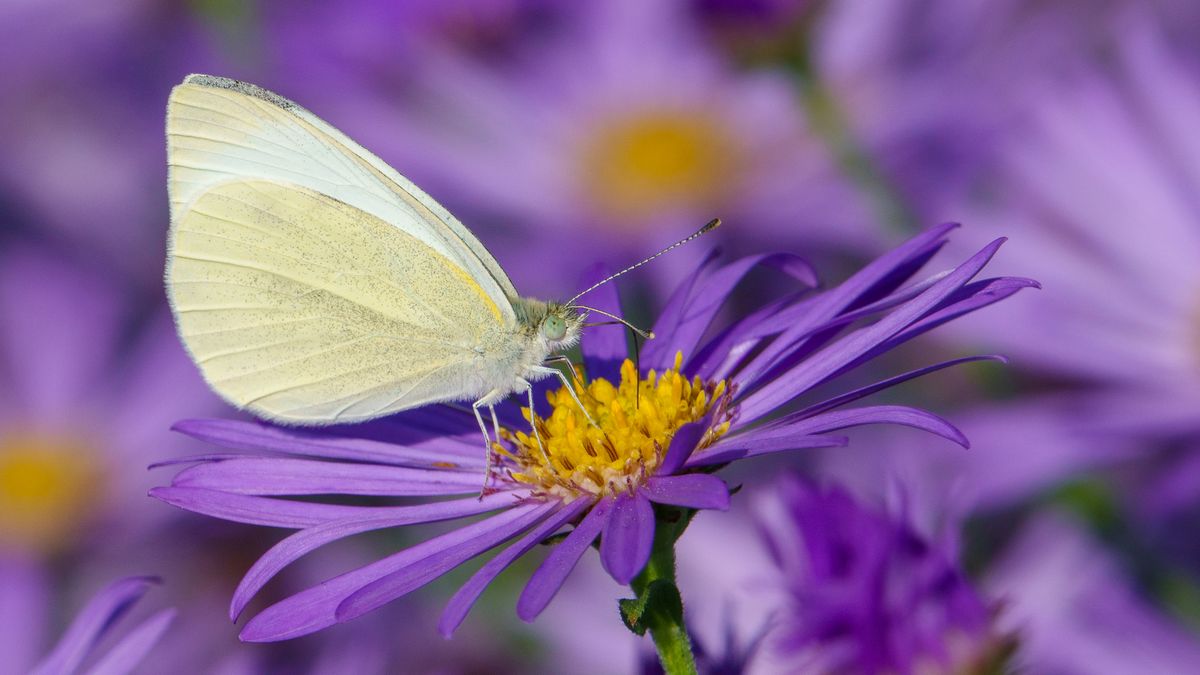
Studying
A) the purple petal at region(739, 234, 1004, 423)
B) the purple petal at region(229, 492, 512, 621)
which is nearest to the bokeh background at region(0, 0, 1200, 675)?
the purple petal at region(739, 234, 1004, 423)

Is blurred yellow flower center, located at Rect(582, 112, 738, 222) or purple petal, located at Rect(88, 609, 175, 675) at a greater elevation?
blurred yellow flower center, located at Rect(582, 112, 738, 222)

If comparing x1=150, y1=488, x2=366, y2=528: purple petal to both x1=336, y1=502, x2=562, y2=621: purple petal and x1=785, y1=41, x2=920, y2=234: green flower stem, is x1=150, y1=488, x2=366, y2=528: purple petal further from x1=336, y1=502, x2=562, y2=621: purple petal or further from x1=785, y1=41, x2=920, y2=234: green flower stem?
x1=785, y1=41, x2=920, y2=234: green flower stem

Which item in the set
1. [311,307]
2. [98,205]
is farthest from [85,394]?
[311,307]

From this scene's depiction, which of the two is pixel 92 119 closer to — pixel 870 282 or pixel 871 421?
pixel 870 282

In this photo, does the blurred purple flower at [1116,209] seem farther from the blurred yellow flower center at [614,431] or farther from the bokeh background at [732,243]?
the blurred yellow flower center at [614,431]

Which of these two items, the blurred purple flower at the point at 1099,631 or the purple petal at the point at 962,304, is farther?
the blurred purple flower at the point at 1099,631

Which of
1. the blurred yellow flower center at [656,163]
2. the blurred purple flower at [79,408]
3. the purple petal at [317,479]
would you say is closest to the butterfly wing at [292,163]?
the purple petal at [317,479]

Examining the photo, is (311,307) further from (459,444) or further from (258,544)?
(258,544)
